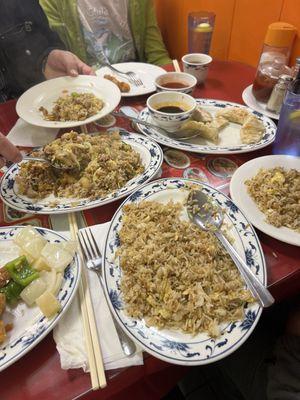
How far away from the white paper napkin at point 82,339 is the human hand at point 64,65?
1.64 m

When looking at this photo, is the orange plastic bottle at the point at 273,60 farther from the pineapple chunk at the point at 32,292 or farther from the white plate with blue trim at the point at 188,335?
the pineapple chunk at the point at 32,292

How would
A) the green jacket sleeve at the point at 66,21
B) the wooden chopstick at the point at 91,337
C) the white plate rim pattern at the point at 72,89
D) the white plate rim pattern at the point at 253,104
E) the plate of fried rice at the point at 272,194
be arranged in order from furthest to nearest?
the green jacket sleeve at the point at 66,21, the white plate rim pattern at the point at 253,104, the white plate rim pattern at the point at 72,89, the plate of fried rice at the point at 272,194, the wooden chopstick at the point at 91,337

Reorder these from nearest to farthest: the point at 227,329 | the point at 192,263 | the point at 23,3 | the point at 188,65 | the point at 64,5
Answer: the point at 227,329 < the point at 192,263 < the point at 188,65 < the point at 23,3 < the point at 64,5

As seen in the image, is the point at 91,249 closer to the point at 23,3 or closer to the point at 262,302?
the point at 262,302

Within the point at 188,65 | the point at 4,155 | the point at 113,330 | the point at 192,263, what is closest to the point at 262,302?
the point at 192,263

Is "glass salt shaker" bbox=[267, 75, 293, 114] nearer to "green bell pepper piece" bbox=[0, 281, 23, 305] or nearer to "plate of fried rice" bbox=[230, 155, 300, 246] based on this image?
"plate of fried rice" bbox=[230, 155, 300, 246]

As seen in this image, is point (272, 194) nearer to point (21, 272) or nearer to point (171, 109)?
point (171, 109)

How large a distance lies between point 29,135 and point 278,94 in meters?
1.40

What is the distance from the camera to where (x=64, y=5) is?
2.75 m

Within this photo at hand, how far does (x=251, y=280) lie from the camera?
0.88 metres

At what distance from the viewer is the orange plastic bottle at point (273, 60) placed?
5.69 feet

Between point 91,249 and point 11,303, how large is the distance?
0.29m

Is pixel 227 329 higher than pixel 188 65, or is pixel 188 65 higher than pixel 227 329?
pixel 188 65

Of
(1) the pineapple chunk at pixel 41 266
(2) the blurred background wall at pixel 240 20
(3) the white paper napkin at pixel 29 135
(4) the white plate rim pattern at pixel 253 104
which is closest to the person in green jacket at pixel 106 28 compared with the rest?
(2) the blurred background wall at pixel 240 20
